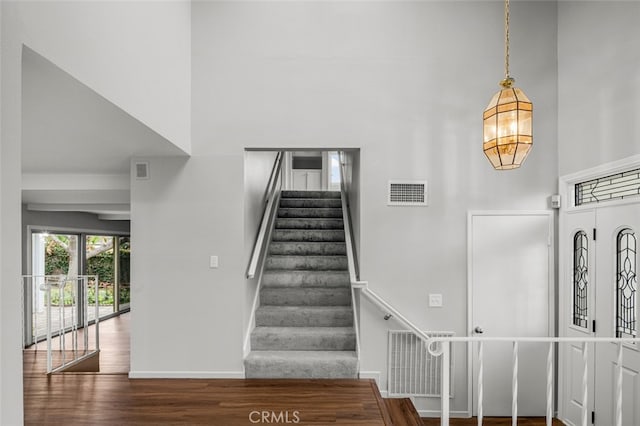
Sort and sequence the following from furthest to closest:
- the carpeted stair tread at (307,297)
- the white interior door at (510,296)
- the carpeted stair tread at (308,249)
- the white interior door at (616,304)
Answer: the carpeted stair tread at (308,249), the carpeted stair tread at (307,297), the white interior door at (510,296), the white interior door at (616,304)

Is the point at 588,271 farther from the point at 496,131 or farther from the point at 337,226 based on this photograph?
the point at 337,226

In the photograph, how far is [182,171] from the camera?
4277 millimetres

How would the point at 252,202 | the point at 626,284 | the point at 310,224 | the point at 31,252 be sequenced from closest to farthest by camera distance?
the point at 626,284
the point at 252,202
the point at 310,224
the point at 31,252

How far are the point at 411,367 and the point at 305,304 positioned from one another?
1409 mm

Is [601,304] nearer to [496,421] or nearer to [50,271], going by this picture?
[496,421]

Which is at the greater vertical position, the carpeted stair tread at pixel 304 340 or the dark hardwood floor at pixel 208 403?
the carpeted stair tread at pixel 304 340

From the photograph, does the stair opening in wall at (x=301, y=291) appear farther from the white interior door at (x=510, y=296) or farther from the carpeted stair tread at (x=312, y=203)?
the white interior door at (x=510, y=296)

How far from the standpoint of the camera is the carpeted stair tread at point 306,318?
463cm

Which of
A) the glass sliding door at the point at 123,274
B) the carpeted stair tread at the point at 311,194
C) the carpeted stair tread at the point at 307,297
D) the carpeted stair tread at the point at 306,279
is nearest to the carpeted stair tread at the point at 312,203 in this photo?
the carpeted stair tread at the point at 311,194

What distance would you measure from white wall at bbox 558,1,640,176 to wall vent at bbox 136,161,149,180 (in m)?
4.20

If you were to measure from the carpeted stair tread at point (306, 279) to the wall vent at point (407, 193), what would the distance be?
51.2 inches

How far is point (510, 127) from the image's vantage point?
2.57m

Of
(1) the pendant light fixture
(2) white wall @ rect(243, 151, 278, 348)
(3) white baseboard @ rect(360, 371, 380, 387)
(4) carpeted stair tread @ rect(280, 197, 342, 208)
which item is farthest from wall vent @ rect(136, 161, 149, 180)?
(1) the pendant light fixture

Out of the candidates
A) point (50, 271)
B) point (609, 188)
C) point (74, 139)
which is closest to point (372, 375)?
point (609, 188)
